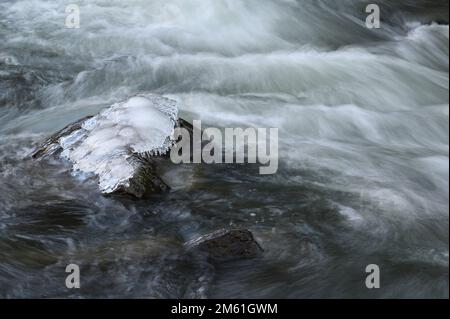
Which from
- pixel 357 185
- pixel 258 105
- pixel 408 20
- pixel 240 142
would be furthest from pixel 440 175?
pixel 408 20

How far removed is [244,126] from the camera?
26.3 ft

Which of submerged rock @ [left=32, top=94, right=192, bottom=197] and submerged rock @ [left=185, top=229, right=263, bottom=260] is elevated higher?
submerged rock @ [left=32, top=94, right=192, bottom=197]

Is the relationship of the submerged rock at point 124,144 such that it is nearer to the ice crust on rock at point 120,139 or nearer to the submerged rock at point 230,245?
the ice crust on rock at point 120,139

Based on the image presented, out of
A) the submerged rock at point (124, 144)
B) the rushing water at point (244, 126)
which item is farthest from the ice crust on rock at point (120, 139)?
the rushing water at point (244, 126)

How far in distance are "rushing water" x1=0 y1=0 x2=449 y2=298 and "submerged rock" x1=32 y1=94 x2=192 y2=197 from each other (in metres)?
0.17

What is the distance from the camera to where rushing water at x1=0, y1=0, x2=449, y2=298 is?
17.8 feet

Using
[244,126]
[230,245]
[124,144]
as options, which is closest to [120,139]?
[124,144]

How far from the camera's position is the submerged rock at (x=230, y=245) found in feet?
18.0

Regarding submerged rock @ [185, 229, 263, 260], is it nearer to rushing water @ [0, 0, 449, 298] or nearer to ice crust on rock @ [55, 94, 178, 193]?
rushing water @ [0, 0, 449, 298]

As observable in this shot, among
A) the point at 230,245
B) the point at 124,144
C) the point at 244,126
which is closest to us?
the point at 230,245

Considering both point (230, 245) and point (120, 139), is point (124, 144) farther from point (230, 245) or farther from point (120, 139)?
point (230, 245)

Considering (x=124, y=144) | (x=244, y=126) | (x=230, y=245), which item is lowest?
(x=230, y=245)

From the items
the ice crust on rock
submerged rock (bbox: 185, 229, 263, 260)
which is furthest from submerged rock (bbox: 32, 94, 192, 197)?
submerged rock (bbox: 185, 229, 263, 260)

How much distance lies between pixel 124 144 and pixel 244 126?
1.79 meters
